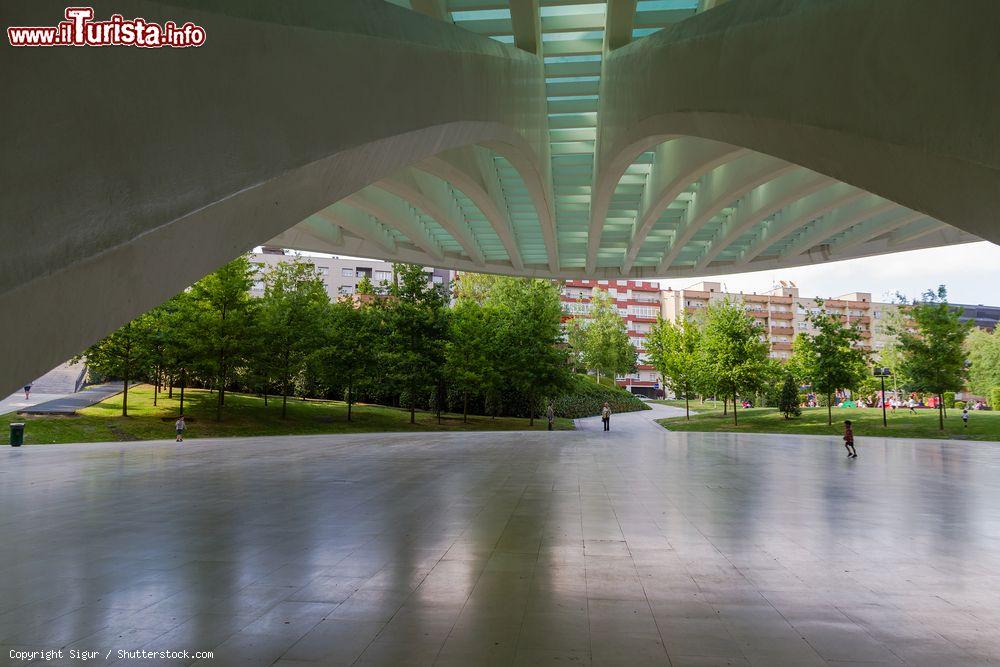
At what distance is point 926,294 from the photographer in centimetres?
3094

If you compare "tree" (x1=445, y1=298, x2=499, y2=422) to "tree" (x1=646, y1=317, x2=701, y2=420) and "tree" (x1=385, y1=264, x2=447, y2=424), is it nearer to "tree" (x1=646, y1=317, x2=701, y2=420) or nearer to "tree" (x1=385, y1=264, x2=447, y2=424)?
"tree" (x1=385, y1=264, x2=447, y2=424)

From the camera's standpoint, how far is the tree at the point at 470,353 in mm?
34031

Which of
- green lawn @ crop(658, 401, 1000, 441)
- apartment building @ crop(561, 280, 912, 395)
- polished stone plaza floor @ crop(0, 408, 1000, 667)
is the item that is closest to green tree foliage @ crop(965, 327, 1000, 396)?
green lawn @ crop(658, 401, 1000, 441)

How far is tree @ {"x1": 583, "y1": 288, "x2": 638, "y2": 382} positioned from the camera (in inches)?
2181

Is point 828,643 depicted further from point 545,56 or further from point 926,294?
point 926,294

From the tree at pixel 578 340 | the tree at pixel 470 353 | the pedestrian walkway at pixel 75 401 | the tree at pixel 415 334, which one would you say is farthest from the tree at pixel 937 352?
the pedestrian walkway at pixel 75 401

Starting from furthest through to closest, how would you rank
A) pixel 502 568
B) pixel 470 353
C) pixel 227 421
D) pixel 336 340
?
pixel 470 353 < pixel 336 340 < pixel 227 421 < pixel 502 568

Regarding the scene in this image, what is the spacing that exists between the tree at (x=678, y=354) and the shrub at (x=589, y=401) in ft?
18.2

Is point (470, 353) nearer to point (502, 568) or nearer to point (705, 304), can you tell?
point (502, 568)

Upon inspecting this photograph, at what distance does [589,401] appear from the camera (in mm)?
47156

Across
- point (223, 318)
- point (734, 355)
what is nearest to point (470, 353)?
point (223, 318)

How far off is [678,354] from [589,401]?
836 centimetres

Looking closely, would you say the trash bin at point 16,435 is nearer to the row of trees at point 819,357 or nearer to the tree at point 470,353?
the tree at point 470,353

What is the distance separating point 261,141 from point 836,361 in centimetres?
3506
